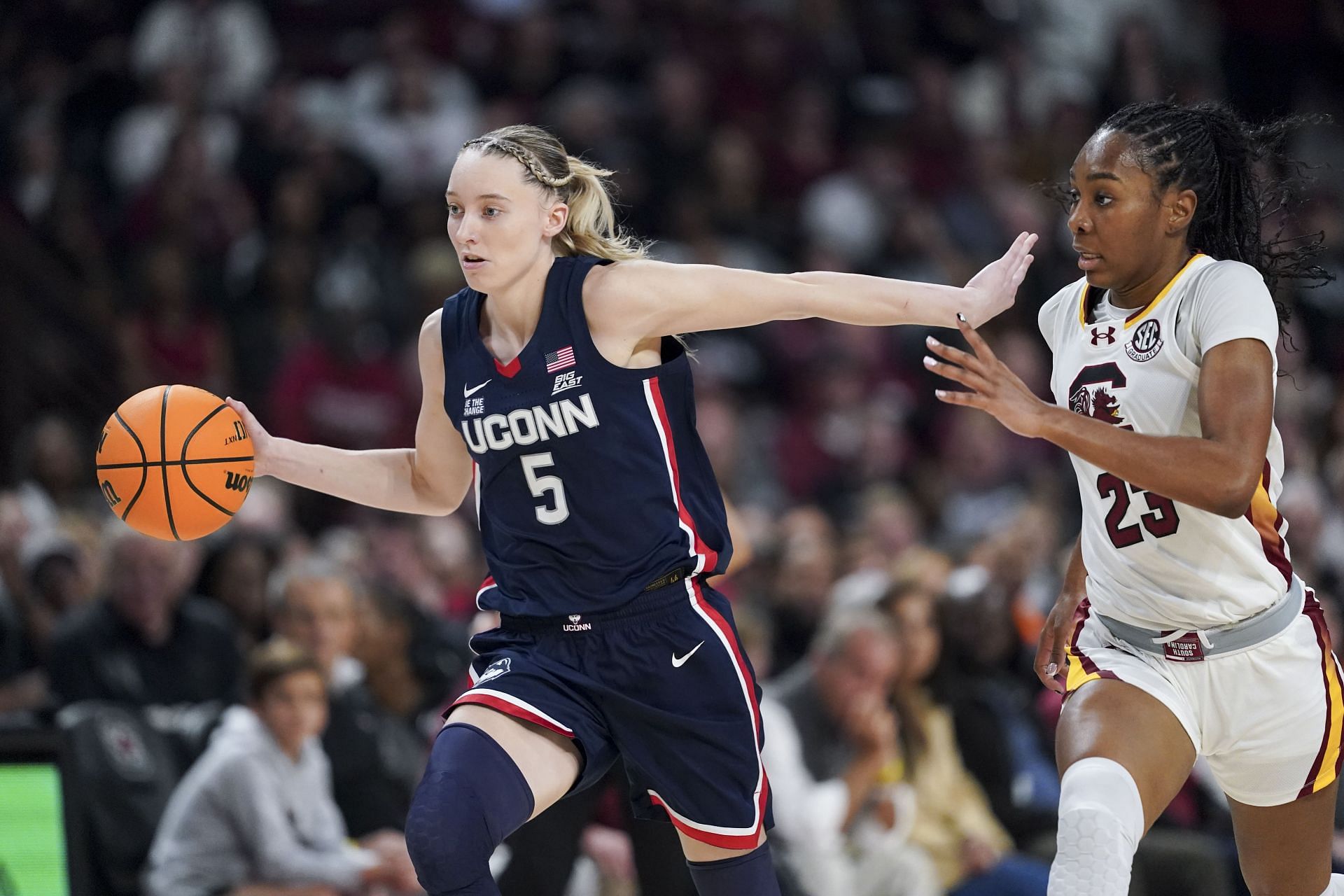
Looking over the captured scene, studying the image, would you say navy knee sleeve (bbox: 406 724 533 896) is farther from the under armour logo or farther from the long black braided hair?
the long black braided hair

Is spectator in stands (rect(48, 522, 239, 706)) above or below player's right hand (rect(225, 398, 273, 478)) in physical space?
below

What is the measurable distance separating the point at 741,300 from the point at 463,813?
1.37m

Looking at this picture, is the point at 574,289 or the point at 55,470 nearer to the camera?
the point at 574,289

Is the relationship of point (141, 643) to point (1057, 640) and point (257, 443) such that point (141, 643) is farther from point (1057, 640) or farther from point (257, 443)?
point (1057, 640)

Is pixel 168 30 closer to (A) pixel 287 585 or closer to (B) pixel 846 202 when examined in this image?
(B) pixel 846 202

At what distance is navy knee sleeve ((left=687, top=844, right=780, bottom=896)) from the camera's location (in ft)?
13.1

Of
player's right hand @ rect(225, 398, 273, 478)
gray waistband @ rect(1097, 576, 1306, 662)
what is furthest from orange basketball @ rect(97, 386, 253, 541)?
gray waistband @ rect(1097, 576, 1306, 662)

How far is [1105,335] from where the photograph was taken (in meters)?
3.78

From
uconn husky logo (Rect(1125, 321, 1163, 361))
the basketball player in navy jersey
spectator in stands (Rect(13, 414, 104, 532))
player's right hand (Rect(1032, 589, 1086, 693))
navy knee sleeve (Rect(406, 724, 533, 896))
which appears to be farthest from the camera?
spectator in stands (Rect(13, 414, 104, 532))

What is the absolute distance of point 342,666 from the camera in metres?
6.43

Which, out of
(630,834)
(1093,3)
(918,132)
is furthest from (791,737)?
(1093,3)

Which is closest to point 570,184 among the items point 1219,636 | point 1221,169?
point 1221,169

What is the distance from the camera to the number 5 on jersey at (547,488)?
12.7 feet

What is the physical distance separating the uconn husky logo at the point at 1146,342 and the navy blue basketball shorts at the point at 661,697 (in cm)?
118
